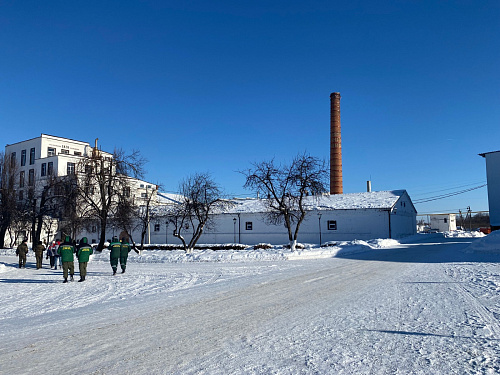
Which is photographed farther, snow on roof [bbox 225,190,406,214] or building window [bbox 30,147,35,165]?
building window [bbox 30,147,35,165]

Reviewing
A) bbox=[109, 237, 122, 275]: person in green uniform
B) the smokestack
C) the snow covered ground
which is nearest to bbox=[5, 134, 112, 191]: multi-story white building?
the smokestack

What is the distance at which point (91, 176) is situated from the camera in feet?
106

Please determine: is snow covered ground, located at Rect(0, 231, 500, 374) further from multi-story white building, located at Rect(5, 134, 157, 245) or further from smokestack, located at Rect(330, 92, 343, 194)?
multi-story white building, located at Rect(5, 134, 157, 245)

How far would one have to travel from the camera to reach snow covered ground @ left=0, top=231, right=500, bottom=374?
4855 millimetres

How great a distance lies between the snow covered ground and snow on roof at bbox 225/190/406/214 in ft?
101

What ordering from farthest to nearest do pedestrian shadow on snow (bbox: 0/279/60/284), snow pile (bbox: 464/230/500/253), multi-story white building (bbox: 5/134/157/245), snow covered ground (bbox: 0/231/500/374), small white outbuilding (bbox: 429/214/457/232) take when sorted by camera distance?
1. small white outbuilding (bbox: 429/214/457/232)
2. multi-story white building (bbox: 5/134/157/245)
3. snow pile (bbox: 464/230/500/253)
4. pedestrian shadow on snow (bbox: 0/279/60/284)
5. snow covered ground (bbox: 0/231/500/374)

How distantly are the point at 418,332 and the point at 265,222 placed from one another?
3983 cm

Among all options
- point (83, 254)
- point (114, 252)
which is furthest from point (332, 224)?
point (83, 254)

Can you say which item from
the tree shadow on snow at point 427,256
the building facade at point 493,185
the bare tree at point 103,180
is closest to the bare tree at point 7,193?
the bare tree at point 103,180

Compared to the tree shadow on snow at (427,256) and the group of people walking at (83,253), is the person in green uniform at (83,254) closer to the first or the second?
the group of people walking at (83,253)

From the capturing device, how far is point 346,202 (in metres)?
45.8

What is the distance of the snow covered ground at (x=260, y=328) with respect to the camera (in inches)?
191

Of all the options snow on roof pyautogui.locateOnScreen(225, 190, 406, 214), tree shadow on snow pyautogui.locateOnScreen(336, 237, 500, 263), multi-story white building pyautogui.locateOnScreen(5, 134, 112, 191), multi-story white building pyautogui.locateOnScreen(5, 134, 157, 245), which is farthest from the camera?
multi-story white building pyautogui.locateOnScreen(5, 134, 112, 191)

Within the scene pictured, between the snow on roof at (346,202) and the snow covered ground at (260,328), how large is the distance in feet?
101
